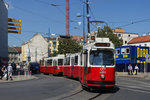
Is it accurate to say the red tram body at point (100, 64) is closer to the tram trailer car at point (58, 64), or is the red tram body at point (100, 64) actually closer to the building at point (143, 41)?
the tram trailer car at point (58, 64)

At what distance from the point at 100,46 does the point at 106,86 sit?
2165 millimetres

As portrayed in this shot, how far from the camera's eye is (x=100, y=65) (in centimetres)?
1353

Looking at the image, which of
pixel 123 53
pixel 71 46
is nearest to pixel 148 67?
pixel 123 53

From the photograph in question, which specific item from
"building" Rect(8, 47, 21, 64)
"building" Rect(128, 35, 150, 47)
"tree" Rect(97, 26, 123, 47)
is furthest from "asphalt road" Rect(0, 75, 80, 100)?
"building" Rect(8, 47, 21, 64)

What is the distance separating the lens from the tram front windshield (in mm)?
13648

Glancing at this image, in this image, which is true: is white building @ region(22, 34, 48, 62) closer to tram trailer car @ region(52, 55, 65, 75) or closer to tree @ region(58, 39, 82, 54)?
tree @ region(58, 39, 82, 54)

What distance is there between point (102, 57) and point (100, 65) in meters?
0.45

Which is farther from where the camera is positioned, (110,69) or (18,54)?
(18,54)

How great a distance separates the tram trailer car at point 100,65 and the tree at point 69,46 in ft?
123

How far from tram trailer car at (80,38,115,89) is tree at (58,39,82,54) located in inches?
1479

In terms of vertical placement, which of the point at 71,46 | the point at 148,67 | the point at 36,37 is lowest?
the point at 148,67

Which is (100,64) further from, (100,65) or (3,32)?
(3,32)

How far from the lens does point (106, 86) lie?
1339cm

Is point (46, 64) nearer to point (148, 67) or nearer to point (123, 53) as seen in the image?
point (123, 53)
